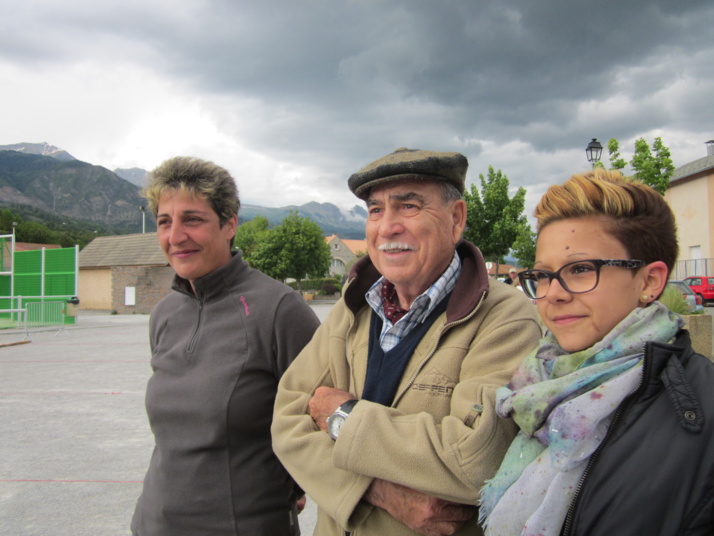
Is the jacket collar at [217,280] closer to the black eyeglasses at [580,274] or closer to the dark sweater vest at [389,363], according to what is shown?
the dark sweater vest at [389,363]

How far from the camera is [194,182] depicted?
2471 millimetres

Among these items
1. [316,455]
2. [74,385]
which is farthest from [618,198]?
[74,385]

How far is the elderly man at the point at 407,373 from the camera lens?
148 cm

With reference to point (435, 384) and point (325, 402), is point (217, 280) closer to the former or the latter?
point (325, 402)

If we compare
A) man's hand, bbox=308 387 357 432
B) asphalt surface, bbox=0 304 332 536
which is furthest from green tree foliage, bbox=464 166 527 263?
man's hand, bbox=308 387 357 432

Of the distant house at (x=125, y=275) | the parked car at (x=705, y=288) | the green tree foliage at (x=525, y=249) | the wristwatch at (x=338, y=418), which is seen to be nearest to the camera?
the wristwatch at (x=338, y=418)

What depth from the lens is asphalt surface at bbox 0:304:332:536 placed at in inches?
155

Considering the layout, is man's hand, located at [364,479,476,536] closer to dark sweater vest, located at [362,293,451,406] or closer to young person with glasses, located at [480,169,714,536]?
young person with glasses, located at [480,169,714,536]

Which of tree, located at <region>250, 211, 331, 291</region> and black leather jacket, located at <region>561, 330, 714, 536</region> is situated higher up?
tree, located at <region>250, 211, 331, 291</region>

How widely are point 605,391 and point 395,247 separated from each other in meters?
0.93

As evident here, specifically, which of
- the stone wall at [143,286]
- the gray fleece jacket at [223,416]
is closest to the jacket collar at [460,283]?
the gray fleece jacket at [223,416]

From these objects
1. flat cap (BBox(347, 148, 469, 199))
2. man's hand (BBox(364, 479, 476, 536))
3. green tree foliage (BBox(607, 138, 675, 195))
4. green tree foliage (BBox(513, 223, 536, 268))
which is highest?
green tree foliage (BBox(607, 138, 675, 195))

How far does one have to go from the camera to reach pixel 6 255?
82.0ft

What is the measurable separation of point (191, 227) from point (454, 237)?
1.27 metres
